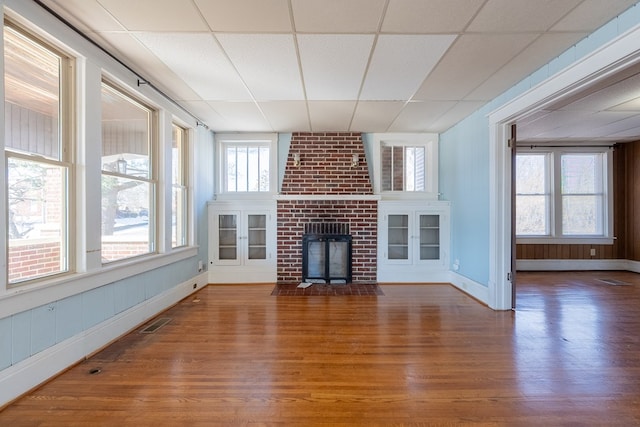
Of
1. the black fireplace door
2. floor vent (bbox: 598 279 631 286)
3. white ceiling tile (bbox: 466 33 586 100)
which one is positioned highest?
white ceiling tile (bbox: 466 33 586 100)

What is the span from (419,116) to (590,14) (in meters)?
2.09

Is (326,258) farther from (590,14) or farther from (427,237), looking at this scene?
(590,14)

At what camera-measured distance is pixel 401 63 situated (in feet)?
8.32

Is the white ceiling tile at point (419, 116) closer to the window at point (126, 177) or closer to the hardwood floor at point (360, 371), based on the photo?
the hardwood floor at point (360, 371)

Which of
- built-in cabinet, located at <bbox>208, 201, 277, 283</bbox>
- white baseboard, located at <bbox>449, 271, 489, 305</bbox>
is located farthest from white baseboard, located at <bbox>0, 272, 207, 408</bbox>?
white baseboard, located at <bbox>449, 271, 489, 305</bbox>

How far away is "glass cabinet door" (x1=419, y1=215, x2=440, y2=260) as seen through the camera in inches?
189

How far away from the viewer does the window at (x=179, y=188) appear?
3.90m

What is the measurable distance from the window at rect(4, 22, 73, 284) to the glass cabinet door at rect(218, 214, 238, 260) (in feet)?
8.42

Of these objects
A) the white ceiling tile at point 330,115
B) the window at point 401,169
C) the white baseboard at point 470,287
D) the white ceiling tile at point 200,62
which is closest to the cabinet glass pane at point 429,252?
the white baseboard at point 470,287

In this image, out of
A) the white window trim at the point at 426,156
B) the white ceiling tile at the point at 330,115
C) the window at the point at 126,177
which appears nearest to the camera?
the window at the point at 126,177

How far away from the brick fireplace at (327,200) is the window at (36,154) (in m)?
2.85

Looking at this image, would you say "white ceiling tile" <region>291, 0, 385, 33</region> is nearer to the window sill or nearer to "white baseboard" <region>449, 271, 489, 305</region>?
"white baseboard" <region>449, 271, 489, 305</region>

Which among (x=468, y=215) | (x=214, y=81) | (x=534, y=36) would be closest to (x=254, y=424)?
(x=214, y=81)

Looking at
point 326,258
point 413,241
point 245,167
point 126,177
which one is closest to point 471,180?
point 413,241
